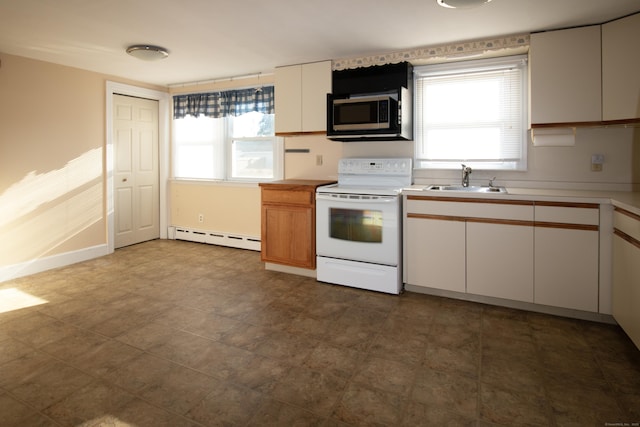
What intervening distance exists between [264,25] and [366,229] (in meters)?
1.90

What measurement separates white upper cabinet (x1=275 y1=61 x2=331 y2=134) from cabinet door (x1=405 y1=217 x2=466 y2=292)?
59.1 inches

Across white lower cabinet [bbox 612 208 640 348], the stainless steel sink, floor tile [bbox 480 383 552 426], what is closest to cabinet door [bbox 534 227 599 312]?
white lower cabinet [bbox 612 208 640 348]

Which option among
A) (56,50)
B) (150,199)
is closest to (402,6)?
(56,50)

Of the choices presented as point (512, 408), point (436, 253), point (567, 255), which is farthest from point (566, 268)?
point (512, 408)

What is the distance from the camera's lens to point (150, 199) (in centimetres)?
555

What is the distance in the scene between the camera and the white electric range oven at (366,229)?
3.36 metres

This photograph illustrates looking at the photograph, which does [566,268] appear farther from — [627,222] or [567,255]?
[627,222]

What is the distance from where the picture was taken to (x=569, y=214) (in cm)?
279

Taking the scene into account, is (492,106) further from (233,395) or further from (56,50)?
(56,50)

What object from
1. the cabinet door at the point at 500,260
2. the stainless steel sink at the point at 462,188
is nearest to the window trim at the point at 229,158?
the stainless steel sink at the point at 462,188

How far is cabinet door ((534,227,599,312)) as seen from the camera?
9.06 ft

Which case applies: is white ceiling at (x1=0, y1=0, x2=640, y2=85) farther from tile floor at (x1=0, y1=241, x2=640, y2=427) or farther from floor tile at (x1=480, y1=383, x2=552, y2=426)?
floor tile at (x1=480, y1=383, x2=552, y2=426)

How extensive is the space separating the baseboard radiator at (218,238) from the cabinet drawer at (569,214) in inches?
128

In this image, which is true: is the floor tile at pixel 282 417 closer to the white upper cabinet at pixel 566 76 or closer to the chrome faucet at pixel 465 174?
the chrome faucet at pixel 465 174
